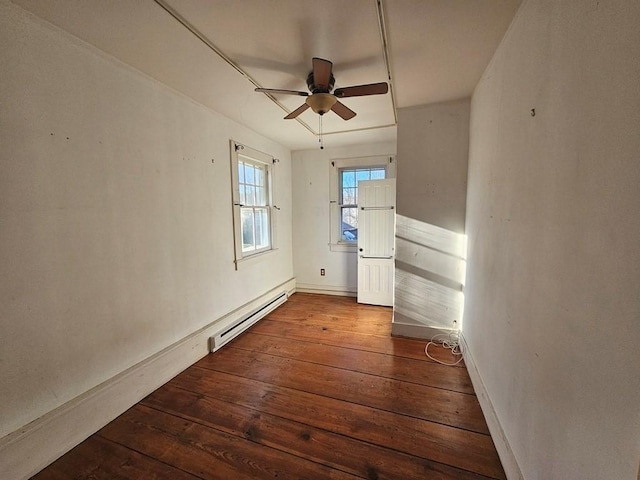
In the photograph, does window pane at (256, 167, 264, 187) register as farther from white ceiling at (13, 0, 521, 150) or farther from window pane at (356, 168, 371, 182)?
window pane at (356, 168, 371, 182)

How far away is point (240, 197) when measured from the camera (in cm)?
309

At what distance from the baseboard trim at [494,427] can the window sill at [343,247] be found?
88.0 inches

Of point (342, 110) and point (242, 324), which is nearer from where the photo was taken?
point (342, 110)

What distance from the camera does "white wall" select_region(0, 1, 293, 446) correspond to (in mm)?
1304

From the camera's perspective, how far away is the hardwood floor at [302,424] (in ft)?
4.51

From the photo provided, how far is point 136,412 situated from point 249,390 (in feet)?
2.45

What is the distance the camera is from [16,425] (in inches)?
51.1

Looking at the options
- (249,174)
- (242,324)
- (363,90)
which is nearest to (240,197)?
(249,174)

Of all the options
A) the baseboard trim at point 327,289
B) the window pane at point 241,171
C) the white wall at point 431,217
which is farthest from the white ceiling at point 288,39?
the baseboard trim at point 327,289

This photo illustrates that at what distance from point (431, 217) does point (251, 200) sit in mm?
2179

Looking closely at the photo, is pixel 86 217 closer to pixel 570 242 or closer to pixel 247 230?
pixel 247 230

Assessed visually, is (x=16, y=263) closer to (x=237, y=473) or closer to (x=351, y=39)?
(x=237, y=473)

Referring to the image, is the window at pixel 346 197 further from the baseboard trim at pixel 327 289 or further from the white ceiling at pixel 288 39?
the white ceiling at pixel 288 39

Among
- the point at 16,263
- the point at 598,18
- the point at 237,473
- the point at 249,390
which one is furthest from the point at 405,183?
the point at 16,263
